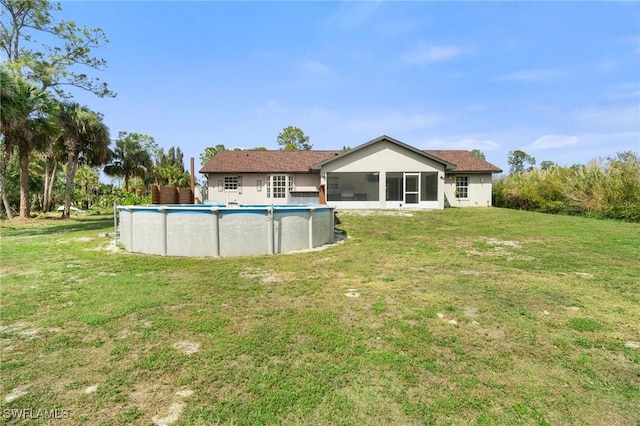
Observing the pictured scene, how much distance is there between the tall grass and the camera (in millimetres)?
16688

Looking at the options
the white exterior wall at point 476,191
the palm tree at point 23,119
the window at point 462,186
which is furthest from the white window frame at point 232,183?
the window at point 462,186

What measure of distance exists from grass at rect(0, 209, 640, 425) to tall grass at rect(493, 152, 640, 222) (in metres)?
13.3

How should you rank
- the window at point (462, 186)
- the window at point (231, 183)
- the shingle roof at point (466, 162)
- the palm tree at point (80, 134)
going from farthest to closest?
the window at point (231, 183)
the window at point (462, 186)
the shingle roof at point (466, 162)
the palm tree at point (80, 134)

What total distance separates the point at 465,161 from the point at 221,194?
65.0 feet

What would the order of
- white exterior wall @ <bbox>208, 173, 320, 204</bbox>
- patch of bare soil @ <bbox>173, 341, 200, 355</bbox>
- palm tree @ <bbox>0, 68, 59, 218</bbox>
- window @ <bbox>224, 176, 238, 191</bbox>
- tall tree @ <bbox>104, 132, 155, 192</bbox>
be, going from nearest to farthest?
patch of bare soil @ <bbox>173, 341, 200, 355</bbox> → palm tree @ <bbox>0, 68, 59, 218</bbox> → white exterior wall @ <bbox>208, 173, 320, 204</bbox> → window @ <bbox>224, 176, 238, 191</bbox> → tall tree @ <bbox>104, 132, 155, 192</bbox>

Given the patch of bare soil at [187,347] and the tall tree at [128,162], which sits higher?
the tall tree at [128,162]

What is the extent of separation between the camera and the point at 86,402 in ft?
8.52

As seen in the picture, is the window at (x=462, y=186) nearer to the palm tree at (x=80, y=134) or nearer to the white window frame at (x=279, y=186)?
the white window frame at (x=279, y=186)

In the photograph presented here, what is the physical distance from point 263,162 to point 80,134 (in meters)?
12.3

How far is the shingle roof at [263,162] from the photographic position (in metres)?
24.4

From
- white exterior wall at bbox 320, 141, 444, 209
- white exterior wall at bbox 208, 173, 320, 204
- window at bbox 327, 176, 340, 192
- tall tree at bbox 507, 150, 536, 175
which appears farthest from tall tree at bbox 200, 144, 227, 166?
tall tree at bbox 507, 150, 536, 175

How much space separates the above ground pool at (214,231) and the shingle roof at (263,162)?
51.0ft

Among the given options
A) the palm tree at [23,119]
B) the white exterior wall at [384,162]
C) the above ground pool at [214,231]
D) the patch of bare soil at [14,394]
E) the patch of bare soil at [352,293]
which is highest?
the palm tree at [23,119]

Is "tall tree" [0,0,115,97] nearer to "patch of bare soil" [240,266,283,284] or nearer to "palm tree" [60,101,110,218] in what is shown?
"palm tree" [60,101,110,218]
